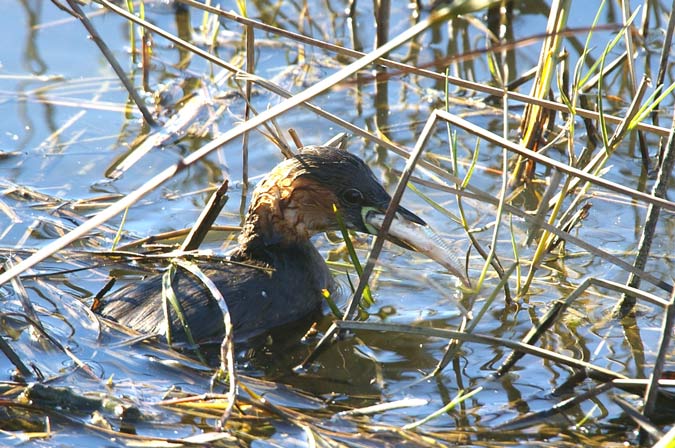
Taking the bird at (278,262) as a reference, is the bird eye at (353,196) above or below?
above

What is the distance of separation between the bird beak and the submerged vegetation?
120mm

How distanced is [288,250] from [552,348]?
4.23 ft

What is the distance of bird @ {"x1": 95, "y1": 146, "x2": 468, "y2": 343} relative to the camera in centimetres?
435

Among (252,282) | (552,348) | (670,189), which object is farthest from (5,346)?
(670,189)

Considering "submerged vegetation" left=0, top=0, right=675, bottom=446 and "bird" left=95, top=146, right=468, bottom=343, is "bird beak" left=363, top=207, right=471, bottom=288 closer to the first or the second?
"bird" left=95, top=146, right=468, bottom=343

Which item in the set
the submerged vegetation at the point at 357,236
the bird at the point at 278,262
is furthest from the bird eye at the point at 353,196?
the submerged vegetation at the point at 357,236

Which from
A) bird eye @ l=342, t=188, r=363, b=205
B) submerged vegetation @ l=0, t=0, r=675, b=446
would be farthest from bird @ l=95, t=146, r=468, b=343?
submerged vegetation @ l=0, t=0, r=675, b=446

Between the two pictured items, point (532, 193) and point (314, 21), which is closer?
point (532, 193)

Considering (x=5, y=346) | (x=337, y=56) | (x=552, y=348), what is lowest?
(x=552, y=348)

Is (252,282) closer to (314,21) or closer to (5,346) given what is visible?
(5,346)

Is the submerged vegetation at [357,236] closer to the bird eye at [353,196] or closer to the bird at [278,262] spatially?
the bird at [278,262]

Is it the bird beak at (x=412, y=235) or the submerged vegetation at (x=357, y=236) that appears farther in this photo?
the bird beak at (x=412, y=235)

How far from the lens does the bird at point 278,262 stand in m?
4.35

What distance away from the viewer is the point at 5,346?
12.3 feet
